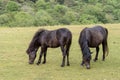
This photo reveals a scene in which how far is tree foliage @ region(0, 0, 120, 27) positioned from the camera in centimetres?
5891

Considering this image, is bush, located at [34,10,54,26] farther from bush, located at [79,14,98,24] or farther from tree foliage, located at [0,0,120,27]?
bush, located at [79,14,98,24]

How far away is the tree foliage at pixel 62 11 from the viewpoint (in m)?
58.9

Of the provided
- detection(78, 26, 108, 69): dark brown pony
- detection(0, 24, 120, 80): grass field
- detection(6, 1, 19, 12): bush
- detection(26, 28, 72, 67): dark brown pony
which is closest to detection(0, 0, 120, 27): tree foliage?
detection(6, 1, 19, 12): bush

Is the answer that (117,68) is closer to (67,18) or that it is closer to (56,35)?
(56,35)

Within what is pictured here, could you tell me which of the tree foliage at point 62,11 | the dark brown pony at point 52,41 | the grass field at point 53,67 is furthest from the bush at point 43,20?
the dark brown pony at point 52,41

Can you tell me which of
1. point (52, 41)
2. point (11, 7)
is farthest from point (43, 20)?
point (52, 41)

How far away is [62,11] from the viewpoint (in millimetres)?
71750

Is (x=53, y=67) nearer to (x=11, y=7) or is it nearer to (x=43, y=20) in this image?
(x=43, y=20)

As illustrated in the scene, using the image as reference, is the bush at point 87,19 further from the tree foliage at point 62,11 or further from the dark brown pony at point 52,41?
the dark brown pony at point 52,41

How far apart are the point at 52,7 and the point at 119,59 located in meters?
62.8

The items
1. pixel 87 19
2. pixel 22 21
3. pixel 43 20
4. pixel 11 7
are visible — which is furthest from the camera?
pixel 11 7

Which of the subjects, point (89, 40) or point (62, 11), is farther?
point (62, 11)

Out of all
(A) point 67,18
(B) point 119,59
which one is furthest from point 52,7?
(B) point 119,59

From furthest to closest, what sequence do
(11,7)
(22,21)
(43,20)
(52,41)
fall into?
(11,7) → (22,21) → (43,20) → (52,41)
